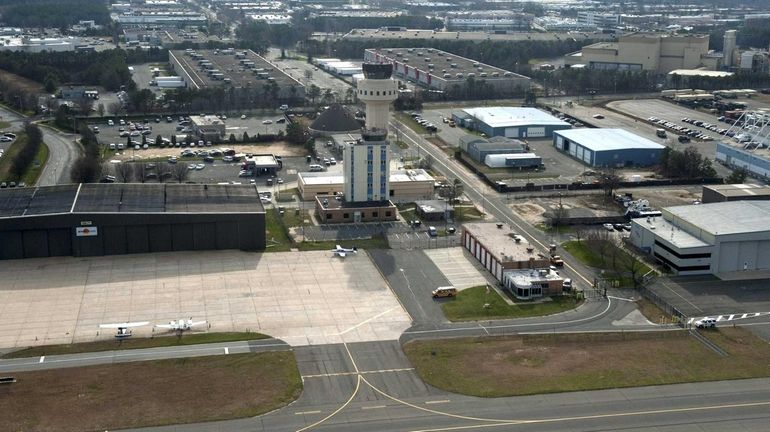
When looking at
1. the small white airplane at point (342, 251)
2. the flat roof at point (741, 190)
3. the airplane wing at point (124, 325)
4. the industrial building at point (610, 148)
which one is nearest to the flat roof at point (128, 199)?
the small white airplane at point (342, 251)

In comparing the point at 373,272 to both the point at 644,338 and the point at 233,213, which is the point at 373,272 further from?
the point at 644,338

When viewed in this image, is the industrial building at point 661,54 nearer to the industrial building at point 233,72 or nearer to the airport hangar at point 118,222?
the industrial building at point 233,72

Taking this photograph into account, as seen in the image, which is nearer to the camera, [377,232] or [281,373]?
[281,373]

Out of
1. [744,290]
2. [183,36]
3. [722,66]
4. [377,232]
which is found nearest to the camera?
[744,290]

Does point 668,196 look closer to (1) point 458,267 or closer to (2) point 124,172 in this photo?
(1) point 458,267

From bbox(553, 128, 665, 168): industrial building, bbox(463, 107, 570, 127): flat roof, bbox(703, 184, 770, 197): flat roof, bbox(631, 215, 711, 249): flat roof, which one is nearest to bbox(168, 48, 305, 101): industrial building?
bbox(463, 107, 570, 127): flat roof

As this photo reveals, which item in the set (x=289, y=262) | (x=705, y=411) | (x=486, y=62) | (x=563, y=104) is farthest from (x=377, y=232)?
(x=486, y=62)

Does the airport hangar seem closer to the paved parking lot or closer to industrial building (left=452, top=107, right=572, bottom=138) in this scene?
the paved parking lot

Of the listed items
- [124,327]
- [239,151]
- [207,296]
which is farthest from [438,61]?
[124,327]
